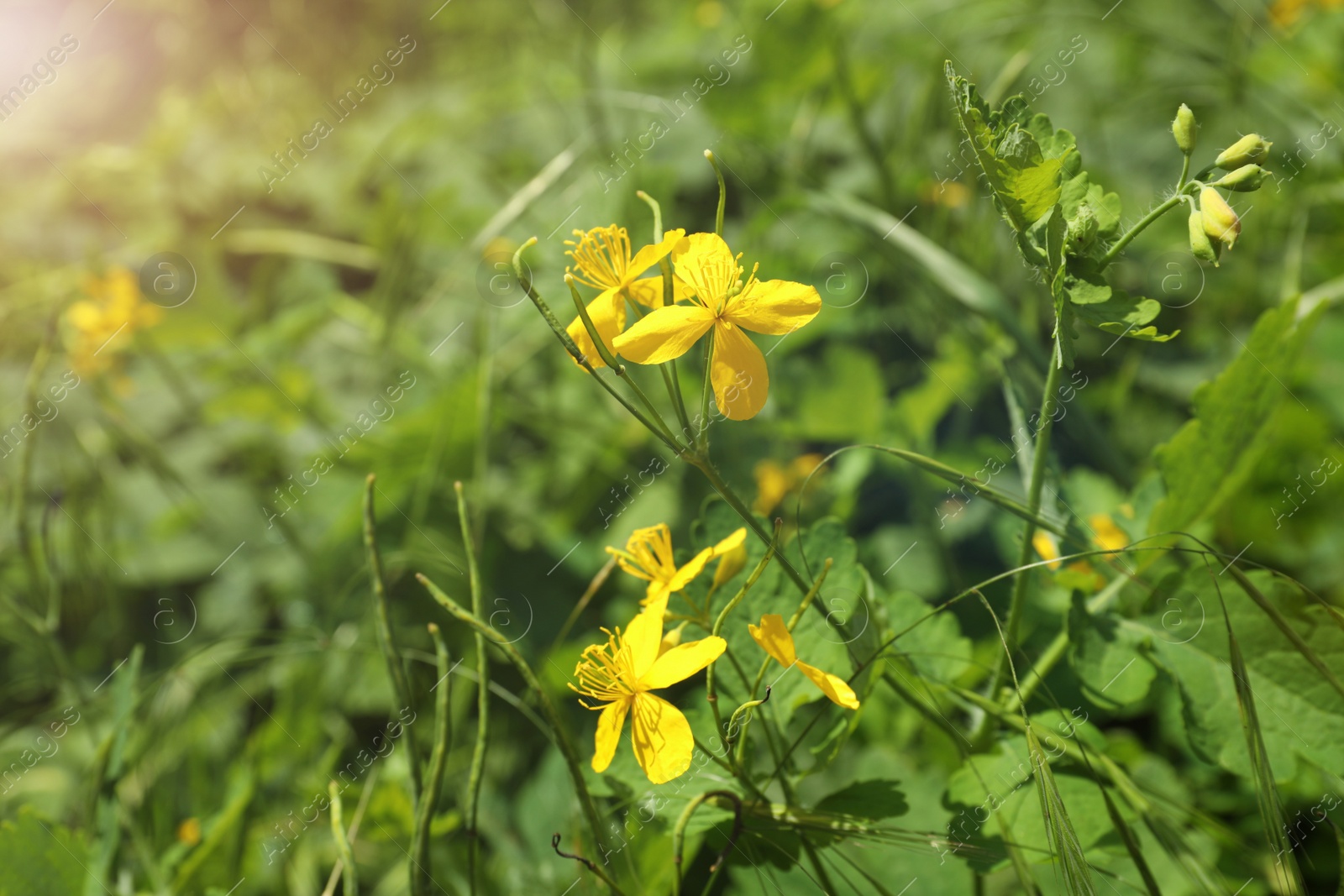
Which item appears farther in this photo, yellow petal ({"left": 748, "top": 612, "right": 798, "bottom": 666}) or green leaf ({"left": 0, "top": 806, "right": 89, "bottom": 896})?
green leaf ({"left": 0, "top": 806, "right": 89, "bottom": 896})

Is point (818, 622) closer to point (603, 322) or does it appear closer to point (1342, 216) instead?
point (603, 322)

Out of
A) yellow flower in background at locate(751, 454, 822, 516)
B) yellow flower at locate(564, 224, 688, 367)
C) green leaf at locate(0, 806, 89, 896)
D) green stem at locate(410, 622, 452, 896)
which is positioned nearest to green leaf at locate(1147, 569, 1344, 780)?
yellow flower at locate(564, 224, 688, 367)

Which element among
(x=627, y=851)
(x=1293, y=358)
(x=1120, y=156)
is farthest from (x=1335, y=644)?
(x=1120, y=156)

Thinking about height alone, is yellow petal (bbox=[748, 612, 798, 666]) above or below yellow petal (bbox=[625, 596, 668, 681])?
below

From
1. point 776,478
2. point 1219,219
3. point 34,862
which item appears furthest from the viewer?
point 776,478

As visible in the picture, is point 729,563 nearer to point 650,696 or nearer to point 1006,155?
point 650,696

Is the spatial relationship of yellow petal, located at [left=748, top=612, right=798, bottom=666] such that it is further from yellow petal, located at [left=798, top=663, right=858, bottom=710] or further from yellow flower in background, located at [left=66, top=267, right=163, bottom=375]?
yellow flower in background, located at [left=66, top=267, right=163, bottom=375]

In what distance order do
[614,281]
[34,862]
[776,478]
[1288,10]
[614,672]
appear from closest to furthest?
[614,672] < [614,281] < [34,862] < [776,478] < [1288,10]

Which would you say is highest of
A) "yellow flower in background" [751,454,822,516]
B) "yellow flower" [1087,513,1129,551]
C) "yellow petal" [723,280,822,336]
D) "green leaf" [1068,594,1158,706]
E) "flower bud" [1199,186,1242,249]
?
"yellow petal" [723,280,822,336]

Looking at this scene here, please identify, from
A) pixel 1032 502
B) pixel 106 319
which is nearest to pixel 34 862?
pixel 1032 502
